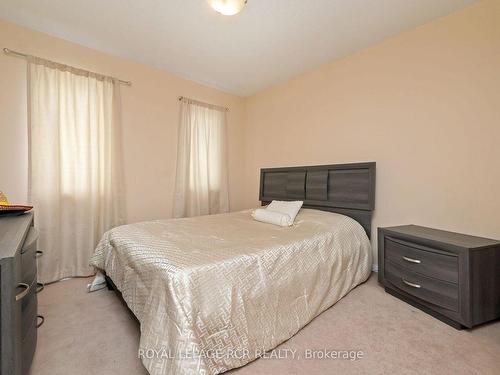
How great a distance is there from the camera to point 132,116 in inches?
116

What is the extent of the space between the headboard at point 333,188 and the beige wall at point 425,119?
0.54 feet

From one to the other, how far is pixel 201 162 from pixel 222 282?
2.54 meters

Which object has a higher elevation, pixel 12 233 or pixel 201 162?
pixel 201 162

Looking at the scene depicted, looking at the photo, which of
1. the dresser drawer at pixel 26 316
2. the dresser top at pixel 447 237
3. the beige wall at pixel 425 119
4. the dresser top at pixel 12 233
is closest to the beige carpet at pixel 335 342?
the dresser drawer at pixel 26 316

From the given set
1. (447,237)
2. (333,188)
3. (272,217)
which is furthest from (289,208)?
(447,237)

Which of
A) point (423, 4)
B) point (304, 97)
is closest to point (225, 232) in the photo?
point (304, 97)

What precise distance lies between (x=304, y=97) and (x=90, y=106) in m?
2.68

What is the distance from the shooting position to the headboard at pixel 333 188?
253 centimetres

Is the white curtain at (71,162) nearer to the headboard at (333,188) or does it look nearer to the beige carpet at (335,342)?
the beige carpet at (335,342)

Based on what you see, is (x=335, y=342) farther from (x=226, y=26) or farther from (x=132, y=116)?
(x=132, y=116)

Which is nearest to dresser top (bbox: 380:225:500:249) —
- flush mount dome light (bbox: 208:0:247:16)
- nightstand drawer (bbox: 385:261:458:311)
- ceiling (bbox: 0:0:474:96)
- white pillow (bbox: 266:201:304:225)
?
nightstand drawer (bbox: 385:261:458:311)

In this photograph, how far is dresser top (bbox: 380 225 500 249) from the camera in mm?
1655

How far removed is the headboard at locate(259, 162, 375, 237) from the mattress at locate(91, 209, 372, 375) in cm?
43

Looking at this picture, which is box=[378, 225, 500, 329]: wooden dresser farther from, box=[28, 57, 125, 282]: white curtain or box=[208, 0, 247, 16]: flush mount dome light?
box=[28, 57, 125, 282]: white curtain
